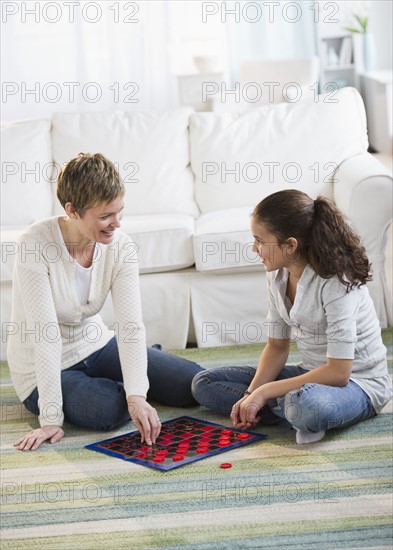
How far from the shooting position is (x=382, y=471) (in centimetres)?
214

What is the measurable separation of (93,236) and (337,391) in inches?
28.5

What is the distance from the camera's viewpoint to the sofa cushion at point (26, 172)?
377 cm

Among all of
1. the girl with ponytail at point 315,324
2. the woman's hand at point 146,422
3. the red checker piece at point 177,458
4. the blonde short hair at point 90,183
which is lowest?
the red checker piece at point 177,458

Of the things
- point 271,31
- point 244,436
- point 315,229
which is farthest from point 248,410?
point 271,31

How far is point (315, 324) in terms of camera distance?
2.37m

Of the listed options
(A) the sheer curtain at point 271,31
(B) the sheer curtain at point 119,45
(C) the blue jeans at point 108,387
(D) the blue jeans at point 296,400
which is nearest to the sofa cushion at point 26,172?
(C) the blue jeans at point 108,387

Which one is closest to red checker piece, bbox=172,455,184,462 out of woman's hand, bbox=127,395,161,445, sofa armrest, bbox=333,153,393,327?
woman's hand, bbox=127,395,161,445

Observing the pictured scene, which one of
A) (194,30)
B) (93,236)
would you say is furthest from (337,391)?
(194,30)

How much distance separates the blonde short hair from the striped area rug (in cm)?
64

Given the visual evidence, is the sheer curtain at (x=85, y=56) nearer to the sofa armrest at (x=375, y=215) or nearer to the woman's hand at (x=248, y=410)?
the sofa armrest at (x=375, y=215)

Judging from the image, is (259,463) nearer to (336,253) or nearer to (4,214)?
(336,253)

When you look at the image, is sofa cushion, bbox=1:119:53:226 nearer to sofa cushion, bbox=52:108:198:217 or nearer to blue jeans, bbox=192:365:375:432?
sofa cushion, bbox=52:108:198:217

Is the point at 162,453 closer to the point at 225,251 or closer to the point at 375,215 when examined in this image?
the point at 225,251

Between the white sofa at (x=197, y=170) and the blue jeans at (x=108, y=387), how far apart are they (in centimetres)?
61
